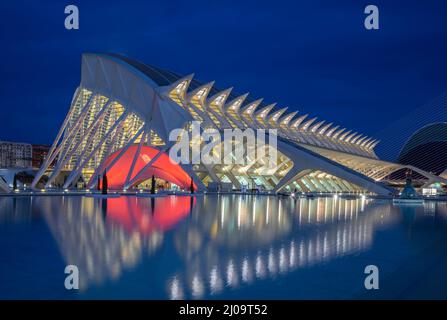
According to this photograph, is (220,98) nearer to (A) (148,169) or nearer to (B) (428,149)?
(A) (148,169)

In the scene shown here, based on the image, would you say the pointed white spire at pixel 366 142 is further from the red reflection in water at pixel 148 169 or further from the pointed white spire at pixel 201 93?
the pointed white spire at pixel 201 93

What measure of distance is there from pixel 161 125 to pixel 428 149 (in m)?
49.7

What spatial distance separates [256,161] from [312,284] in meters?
37.7

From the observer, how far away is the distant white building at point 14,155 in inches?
3561

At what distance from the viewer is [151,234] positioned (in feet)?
32.8

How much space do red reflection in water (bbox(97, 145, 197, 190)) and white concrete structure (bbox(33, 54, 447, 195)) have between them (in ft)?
0.97

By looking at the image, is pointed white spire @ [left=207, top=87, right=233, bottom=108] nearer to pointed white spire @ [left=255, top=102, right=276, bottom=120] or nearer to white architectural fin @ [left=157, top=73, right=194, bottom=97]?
white architectural fin @ [left=157, top=73, right=194, bottom=97]

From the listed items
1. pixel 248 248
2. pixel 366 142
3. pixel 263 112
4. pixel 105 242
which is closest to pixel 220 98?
pixel 263 112

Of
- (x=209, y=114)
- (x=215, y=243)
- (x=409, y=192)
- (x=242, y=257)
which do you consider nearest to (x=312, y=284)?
(x=242, y=257)

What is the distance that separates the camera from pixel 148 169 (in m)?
43.5

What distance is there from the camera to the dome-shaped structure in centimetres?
6538

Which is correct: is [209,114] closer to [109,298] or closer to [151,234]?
[151,234]

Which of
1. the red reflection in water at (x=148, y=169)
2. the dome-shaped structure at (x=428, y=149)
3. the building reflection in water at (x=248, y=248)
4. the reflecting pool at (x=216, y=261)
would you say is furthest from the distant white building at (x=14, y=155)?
the reflecting pool at (x=216, y=261)

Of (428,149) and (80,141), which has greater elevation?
(428,149)
